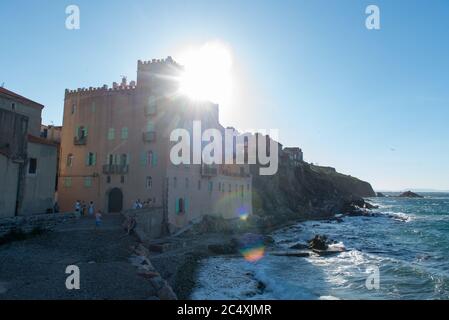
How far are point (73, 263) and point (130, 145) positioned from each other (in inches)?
675

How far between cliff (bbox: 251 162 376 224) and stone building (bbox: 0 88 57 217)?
3724 cm

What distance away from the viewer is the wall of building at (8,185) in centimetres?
2148

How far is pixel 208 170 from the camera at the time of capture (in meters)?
39.7

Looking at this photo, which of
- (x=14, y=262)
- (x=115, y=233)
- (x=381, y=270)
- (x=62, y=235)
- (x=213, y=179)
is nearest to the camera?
(x=14, y=262)

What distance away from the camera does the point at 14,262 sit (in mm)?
16281

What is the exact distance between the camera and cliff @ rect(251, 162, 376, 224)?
2662 inches

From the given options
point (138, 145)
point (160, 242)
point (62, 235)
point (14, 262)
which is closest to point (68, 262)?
point (14, 262)

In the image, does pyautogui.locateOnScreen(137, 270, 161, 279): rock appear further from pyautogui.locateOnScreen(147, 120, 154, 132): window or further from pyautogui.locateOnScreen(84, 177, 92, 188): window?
pyautogui.locateOnScreen(84, 177, 92, 188): window

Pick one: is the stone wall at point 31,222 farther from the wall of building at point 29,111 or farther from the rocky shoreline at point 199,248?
the wall of building at point 29,111

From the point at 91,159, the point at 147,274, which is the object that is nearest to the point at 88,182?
the point at 91,159

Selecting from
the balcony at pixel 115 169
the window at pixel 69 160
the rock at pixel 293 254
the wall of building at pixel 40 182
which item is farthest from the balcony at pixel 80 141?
the rock at pixel 293 254

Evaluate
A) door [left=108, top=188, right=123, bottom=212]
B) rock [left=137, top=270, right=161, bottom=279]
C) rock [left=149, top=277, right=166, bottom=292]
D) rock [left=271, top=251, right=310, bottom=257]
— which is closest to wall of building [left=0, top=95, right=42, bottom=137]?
door [left=108, top=188, right=123, bottom=212]

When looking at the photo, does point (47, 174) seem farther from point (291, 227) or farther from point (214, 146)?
point (291, 227)

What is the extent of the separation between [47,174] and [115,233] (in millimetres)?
7128
